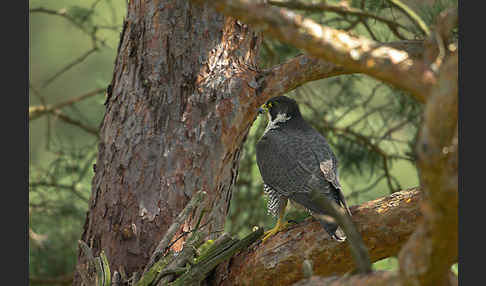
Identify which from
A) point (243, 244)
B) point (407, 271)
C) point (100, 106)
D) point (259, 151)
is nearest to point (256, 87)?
point (259, 151)

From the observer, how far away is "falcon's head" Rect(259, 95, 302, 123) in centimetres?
338

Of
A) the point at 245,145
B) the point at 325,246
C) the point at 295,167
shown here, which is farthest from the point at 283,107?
the point at 325,246

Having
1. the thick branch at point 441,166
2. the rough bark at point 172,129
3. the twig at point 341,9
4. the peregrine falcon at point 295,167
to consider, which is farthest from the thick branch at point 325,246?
the twig at point 341,9

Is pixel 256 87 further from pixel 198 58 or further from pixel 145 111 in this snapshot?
pixel 145 111

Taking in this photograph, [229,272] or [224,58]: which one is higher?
[224,58]

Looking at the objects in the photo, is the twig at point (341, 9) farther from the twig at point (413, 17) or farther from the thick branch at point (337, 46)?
the thick branch at point (337, 46)

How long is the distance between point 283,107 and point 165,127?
36.5 inches

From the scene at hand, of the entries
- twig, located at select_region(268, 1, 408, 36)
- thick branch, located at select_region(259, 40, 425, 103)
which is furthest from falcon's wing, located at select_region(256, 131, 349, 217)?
twig, located at select_region(268, 1, 408, 36)

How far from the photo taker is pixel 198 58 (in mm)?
2764

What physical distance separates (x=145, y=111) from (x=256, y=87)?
1.75ft

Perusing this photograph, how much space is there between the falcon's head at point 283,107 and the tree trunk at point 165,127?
57cm

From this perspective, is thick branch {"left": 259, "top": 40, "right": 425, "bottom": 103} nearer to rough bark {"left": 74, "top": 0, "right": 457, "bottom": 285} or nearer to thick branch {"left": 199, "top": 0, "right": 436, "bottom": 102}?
rough bark {"left": 74, "top": 0, "right": 457, "bottom": 285}

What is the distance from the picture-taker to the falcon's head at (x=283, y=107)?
338 cm

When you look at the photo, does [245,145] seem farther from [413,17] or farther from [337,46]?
[337,46]
